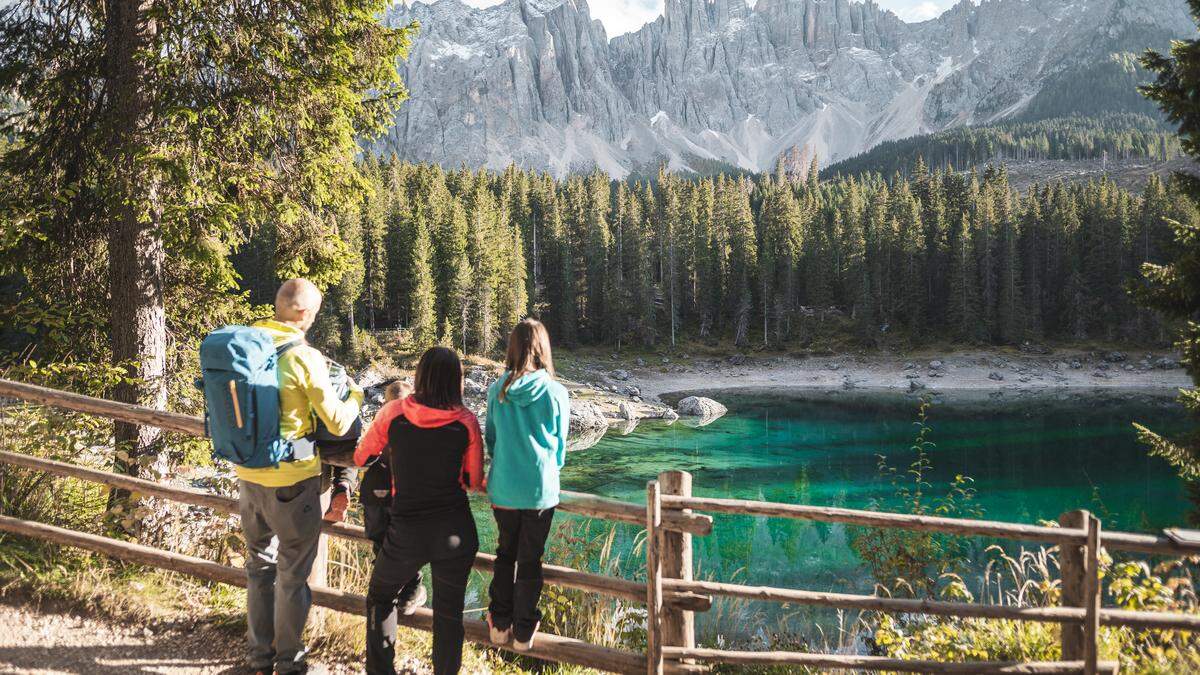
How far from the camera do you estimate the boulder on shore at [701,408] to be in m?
39.6

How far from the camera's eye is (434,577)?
356cm

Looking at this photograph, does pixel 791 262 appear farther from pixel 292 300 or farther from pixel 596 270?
pixel 292 300

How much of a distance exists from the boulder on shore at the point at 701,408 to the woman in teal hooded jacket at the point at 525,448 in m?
36.0

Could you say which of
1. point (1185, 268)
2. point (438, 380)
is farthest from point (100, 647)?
point (1185, 268)

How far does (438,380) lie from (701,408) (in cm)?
3741

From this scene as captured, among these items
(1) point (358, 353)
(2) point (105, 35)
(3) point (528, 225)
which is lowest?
(1) point (358, 353)

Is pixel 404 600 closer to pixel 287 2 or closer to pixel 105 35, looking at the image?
pixel 287 2

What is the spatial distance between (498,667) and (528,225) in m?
66.1

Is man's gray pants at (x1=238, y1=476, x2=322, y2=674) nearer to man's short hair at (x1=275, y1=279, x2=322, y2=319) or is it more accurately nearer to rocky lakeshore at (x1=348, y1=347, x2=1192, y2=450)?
man's short hair at (x1=275, y1=279, x2=322, y2=319)

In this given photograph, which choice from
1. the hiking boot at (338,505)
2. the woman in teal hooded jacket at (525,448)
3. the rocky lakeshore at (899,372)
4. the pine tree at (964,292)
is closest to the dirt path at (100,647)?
the hiking boot at (338,505)

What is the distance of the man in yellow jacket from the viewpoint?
356 cm

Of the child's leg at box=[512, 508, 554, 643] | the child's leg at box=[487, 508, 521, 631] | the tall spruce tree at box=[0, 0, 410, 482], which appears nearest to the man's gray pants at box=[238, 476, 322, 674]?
the child's leg at box=[487, 508, 521, 631]

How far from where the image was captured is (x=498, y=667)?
4699mm

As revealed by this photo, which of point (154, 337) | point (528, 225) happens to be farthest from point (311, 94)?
point (528, 225)
